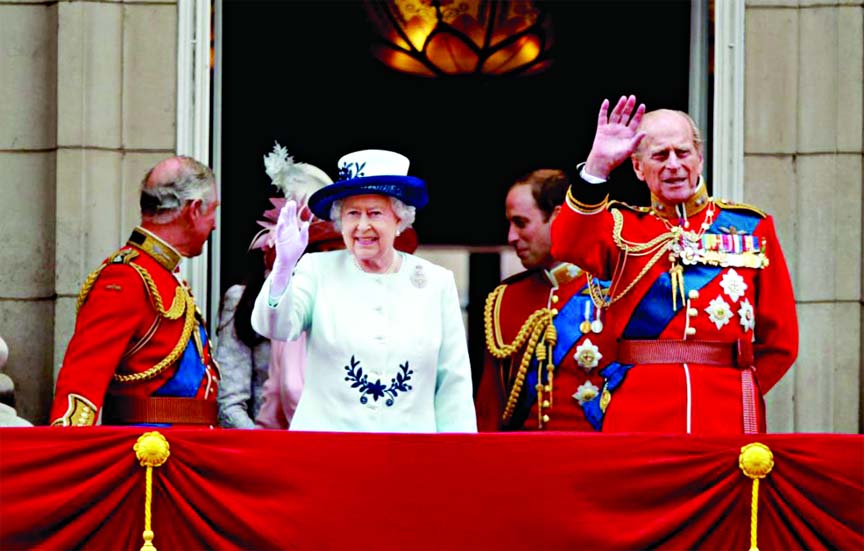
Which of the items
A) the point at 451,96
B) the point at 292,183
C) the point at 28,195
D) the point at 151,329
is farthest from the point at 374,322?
the point at 451,96

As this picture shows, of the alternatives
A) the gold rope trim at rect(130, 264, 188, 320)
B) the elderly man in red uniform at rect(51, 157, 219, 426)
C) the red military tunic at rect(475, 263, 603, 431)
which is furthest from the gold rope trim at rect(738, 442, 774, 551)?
the gold rope trim at rect(130, 264, 188, 320)

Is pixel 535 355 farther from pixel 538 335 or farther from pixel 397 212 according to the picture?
pixel 397 212

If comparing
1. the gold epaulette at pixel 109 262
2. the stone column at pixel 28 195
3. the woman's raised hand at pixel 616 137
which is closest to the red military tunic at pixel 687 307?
the woman's raised hand at pixel 616 137

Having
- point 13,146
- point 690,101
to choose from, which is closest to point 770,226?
point 690,101

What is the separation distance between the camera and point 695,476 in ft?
20.0

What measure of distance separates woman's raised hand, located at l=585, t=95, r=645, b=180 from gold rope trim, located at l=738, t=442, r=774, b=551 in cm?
111

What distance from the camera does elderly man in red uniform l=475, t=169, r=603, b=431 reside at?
7.82 metres

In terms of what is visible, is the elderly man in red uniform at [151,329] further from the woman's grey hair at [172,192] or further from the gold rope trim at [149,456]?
the gold rope trim at [149,456]

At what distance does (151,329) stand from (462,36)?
159 inches

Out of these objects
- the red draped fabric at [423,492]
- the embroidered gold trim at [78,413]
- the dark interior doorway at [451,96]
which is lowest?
the red draped fabric at [423,492]

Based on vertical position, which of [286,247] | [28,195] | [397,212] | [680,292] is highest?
[28,195]

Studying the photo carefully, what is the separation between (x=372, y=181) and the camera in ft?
21.7

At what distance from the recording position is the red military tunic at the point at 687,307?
6801 millimetres

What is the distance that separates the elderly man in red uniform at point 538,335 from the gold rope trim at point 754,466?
1651 millimetres
